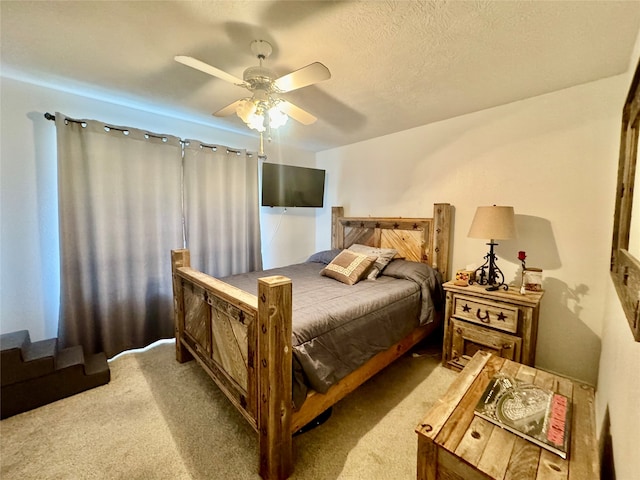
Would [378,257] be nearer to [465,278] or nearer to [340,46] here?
[465,278]

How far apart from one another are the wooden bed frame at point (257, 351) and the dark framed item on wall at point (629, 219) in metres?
1.27

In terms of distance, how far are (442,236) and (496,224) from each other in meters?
0.69

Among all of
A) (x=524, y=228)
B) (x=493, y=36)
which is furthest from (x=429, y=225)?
(x=493, y=36)

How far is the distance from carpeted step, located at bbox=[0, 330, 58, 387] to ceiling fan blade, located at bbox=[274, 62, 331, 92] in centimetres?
241

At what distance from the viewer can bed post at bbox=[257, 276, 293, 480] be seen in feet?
3.86

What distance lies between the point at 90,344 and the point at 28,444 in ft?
2.95

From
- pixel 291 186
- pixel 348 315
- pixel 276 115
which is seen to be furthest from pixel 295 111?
pixel 291 186

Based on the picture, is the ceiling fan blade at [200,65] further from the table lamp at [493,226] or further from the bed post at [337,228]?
the bed post at [337,228]

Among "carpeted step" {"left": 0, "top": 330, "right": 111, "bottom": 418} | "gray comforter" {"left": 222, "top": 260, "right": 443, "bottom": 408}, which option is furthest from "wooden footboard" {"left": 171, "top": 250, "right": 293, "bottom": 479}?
"carpeted step" {"left": 0, "top": 330, "right": 111, "bottom": 418}

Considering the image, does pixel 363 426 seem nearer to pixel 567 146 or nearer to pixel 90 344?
pixel 90 344

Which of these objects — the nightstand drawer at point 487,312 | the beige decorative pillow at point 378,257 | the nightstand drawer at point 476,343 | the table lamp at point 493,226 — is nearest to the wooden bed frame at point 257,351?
the nightstand drawer at point 476,343

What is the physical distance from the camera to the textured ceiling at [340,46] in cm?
130

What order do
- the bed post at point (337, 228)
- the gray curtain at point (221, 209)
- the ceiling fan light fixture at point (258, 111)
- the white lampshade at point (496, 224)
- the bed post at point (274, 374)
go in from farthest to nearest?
the bed post at point (337, 228) < the gray curtain at point (221, 209) < the white lampshade at point (496, 224) < the ceiling fan light fixture at point (258, 111) < the bed post at point (274, 374)

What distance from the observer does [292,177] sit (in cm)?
353
